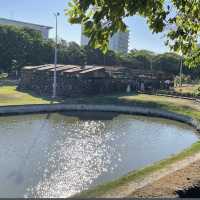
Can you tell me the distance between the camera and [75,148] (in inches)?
1040

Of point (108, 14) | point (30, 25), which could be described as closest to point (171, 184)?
point (108, 14)

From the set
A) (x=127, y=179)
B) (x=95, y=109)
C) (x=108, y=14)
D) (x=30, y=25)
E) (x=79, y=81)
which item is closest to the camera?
(x=108, y=14)

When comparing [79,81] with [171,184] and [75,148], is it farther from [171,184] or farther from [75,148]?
[171,184]

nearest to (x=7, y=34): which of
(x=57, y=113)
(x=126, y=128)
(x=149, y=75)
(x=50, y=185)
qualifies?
(x=149, y=75)

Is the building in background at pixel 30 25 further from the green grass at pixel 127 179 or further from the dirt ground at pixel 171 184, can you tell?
the dirt ground at pixel 171 184

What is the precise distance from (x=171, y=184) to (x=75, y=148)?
13260 mm

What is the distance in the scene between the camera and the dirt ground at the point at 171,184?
12719 mm

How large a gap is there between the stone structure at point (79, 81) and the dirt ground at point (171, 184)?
38.6 metres

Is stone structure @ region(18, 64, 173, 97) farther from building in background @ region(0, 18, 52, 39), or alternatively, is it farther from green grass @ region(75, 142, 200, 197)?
building in background @ region(0, 18, 52, 39)

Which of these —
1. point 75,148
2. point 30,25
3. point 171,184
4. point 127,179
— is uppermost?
point 30,25

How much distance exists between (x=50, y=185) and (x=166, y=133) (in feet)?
60.1

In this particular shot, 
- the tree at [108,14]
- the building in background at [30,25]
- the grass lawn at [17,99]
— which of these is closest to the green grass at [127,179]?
the tree at [108,14]

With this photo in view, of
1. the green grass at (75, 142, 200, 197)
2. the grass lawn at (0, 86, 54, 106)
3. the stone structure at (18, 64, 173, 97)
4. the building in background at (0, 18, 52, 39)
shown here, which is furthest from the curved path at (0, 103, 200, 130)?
the building in background at (0, 18, 52, 39)

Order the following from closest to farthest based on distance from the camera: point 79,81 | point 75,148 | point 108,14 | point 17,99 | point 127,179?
point 108,14, point 127,179, point 75,148, point 17,99, point 79,81
